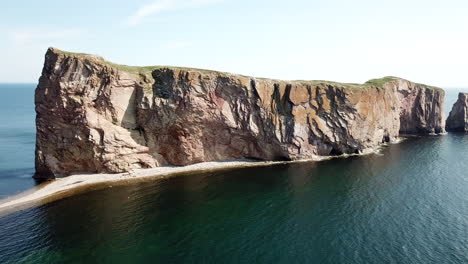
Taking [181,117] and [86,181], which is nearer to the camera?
[86,181]

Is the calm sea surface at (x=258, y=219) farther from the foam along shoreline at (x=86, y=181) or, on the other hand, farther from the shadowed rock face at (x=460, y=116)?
the shadowed rock face at (x=460, y=116)

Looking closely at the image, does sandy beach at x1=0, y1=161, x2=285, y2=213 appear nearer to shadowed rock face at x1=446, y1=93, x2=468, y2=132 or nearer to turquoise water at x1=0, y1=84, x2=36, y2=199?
turquoise water at x1=0, y1=84, x2=36, y2=199

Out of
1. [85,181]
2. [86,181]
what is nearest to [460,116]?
[86,181]

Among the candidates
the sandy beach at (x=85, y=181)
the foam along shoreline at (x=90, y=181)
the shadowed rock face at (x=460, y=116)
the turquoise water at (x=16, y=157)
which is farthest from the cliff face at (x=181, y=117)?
the shadowed rock face at (x=460, y=116)

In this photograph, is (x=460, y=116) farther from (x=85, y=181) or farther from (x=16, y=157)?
(x=16, y=157)

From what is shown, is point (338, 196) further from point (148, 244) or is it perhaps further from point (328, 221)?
point (148, 244)

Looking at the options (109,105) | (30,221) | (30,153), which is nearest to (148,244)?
(30,221)

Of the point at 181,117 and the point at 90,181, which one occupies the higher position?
the point at 181,117
